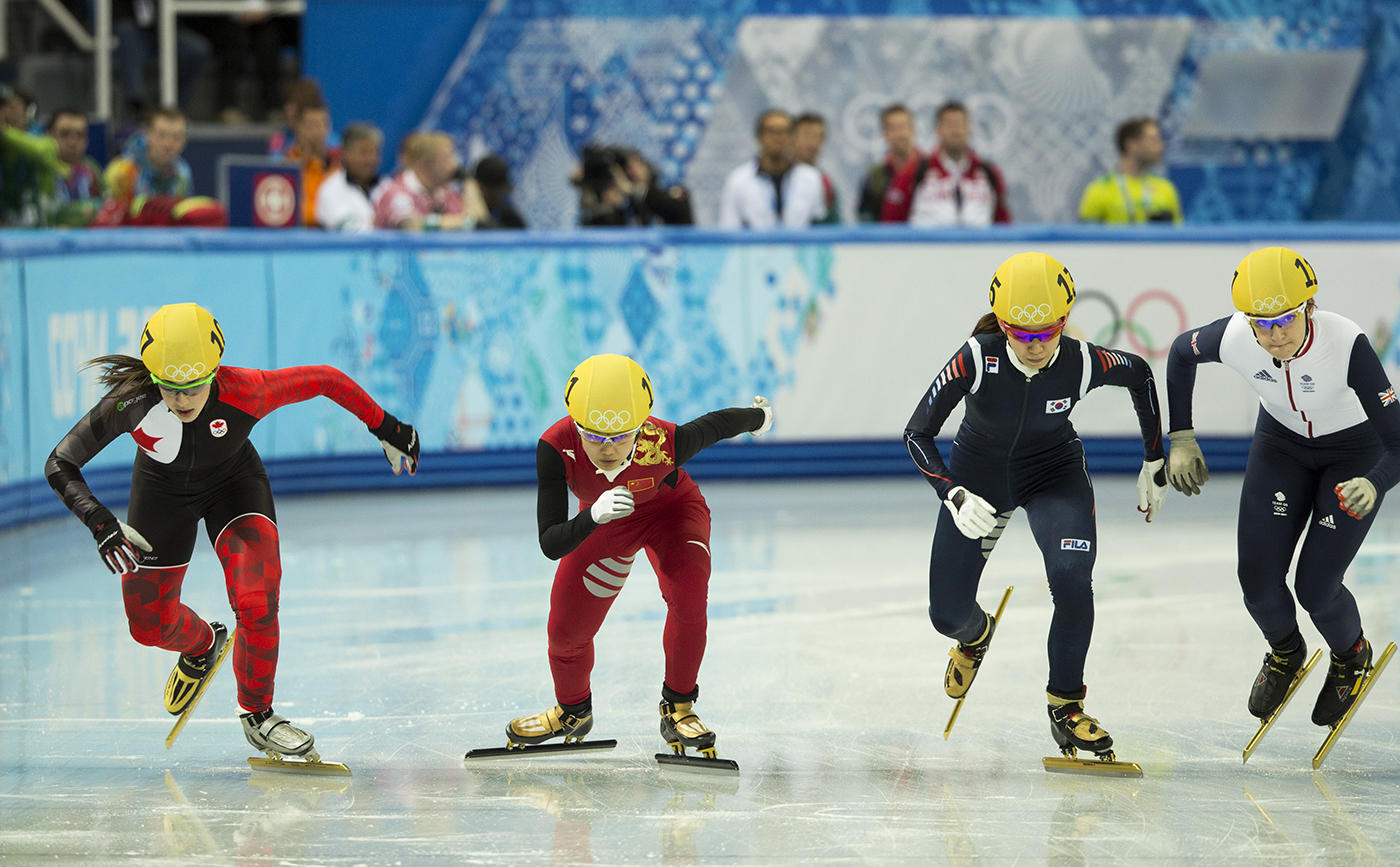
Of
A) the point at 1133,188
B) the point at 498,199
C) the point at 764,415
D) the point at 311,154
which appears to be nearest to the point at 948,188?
the point at 1133,188

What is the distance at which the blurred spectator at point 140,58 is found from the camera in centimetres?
1349

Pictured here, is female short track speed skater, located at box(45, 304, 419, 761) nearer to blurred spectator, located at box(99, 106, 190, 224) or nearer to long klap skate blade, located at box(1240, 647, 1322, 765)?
long klap skate blade, located at box(1240, 647, 1322, 765)

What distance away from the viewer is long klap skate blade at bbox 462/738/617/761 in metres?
5.27

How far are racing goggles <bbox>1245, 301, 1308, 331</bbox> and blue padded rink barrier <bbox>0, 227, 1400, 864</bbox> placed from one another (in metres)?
1.34

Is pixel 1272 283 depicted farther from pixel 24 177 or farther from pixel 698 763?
pixel 24 177

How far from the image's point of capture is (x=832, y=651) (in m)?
6.59

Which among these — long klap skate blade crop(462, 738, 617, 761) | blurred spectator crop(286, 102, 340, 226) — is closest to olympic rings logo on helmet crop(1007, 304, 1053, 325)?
long klap skate blade crop(462, 738, 617, 761)

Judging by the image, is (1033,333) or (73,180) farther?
(73,180)

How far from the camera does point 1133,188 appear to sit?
11328 mm

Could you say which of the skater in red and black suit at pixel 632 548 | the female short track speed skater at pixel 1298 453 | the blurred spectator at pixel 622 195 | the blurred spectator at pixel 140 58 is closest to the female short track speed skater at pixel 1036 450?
the female short track speed skater at pixel 1298 453

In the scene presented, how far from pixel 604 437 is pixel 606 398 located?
12cm

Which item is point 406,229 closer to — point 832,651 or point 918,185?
point 918,185

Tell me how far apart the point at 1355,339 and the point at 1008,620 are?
7.86ft

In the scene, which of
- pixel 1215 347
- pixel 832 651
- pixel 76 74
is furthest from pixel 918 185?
pixel 76 74
